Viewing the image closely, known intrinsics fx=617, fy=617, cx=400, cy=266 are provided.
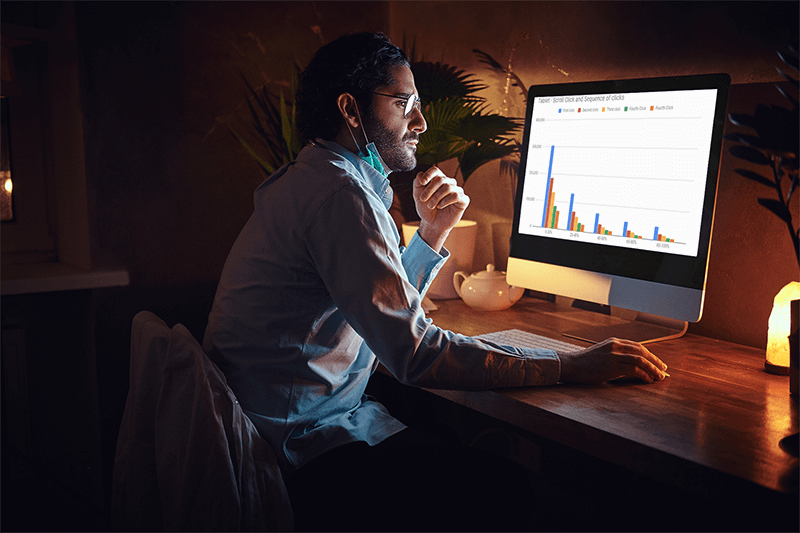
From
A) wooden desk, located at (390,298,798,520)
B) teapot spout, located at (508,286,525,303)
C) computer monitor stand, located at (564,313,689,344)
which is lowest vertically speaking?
wooden desk, located at (390,298,798,520)

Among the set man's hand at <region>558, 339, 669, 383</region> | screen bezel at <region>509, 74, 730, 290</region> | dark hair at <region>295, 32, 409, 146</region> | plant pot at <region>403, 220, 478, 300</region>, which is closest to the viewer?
man's hand at <region>558, 339, 669, 383</region>

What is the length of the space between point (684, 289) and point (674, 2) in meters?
0.76

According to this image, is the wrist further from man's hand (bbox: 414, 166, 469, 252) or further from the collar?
the collar

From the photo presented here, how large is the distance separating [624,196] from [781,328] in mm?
427

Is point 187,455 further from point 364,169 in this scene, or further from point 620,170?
point 620,170

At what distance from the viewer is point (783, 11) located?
136 cm

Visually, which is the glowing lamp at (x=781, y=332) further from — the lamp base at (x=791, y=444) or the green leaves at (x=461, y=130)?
the green leaves at (x=461, y=130)

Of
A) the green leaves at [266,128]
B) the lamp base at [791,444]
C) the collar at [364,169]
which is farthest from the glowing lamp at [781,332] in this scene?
the green leaves at [266,128]

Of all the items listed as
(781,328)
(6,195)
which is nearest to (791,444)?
(781,328)

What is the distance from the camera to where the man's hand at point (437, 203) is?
1.57 meters

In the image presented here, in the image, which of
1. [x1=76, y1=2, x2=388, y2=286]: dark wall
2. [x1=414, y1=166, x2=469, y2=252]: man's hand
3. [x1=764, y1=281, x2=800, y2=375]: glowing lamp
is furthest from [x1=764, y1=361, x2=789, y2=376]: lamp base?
[x1=76, y1=2, x2=388, y2=286]: dark wall

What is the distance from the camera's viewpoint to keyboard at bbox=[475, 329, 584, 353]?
4.50ft

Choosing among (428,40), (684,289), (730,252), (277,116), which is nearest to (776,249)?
(730,252)

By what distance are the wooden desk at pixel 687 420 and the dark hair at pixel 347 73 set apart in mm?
666
